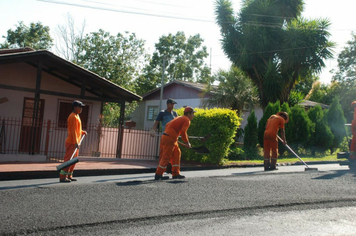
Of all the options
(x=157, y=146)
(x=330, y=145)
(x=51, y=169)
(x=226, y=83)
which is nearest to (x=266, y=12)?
(x=226, y=83)

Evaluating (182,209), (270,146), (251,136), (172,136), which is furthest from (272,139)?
(251,136)

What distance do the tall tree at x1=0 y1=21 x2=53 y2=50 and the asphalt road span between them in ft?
143

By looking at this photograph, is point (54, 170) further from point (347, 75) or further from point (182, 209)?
point (347, 75)

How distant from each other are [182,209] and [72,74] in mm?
10844

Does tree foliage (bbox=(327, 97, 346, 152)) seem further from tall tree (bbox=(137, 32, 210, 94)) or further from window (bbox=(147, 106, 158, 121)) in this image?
tall tree (bbox=(137, 32, 210, 94))

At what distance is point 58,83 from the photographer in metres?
16.8

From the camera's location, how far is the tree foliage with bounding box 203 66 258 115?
27.4 meters

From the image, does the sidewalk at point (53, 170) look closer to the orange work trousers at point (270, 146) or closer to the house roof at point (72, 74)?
the orange work trousers at point (270, 146)

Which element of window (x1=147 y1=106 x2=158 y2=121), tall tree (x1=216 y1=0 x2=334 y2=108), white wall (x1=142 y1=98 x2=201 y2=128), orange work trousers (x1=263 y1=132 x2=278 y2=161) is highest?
tall tree (x1=216 y1=0 x2=334 y2=108)

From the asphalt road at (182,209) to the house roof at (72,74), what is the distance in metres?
6.62

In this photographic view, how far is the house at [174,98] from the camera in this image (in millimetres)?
30922

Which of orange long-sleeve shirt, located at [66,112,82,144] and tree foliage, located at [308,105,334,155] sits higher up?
tree foliage, located at [308,105,334,155]

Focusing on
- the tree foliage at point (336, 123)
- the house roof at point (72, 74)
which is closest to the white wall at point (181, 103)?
the tree foliage at point (336, 123)

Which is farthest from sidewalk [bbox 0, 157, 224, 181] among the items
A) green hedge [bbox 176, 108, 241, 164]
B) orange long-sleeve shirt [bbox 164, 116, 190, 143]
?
orange long-sleeve shirt [bbox 164, 116, 190, 143]
